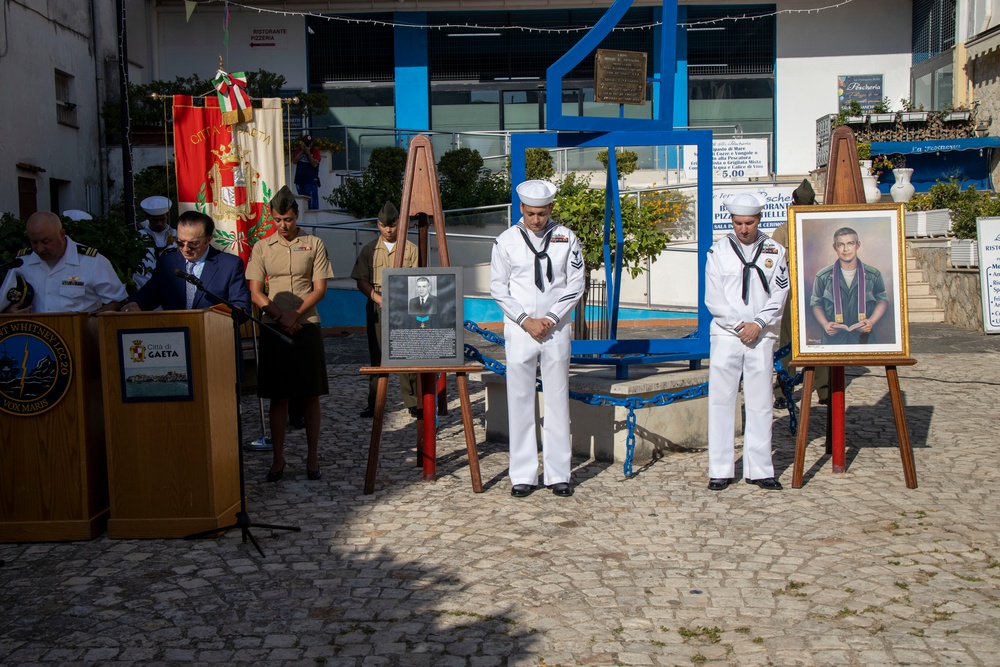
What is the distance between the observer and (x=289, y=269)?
7484mm

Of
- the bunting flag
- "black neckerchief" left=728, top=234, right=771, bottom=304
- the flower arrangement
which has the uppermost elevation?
the flower arrangement

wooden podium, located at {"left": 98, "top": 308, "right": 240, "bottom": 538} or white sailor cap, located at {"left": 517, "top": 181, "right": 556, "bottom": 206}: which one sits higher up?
white sailor cap, located at {"left": 517, "top": 181, "right": 556, "bottom": 206}

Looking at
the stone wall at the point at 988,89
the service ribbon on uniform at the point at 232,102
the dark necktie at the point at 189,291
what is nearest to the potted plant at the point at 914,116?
the stone wall at the point at 988,89

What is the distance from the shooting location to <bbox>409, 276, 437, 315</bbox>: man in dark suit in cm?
705

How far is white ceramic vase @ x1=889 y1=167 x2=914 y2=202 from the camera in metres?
21.8

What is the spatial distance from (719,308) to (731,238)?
0.48 meters

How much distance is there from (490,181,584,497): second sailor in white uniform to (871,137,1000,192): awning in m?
18.8

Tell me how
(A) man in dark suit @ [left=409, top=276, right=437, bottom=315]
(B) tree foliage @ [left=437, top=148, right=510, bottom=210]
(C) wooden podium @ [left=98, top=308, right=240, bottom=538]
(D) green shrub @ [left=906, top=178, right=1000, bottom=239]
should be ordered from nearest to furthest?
(C) wooden podium @ [left=98, top=308, right=240, bottom=538], (A) man in dark suit @ [left=409, top=276, right=437, bottom=315], (D) green shrub @ [left=906, top=178, right=1000, bottom=239], (B) tree foliage @ [left=437, top=148, right=510, bottom=210]

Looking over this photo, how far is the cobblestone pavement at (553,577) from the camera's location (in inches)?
169

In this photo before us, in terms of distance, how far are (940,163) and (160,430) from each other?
73.4 feet

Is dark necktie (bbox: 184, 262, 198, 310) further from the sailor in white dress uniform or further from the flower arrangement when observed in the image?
the flower arrangement

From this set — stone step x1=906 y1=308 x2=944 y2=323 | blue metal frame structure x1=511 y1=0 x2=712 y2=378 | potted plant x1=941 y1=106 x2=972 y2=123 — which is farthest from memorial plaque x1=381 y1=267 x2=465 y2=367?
potted plant x1=941 y1=106 x2=972 y2=123

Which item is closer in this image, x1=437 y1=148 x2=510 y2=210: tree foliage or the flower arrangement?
x1=437 y1=148 x2=510 y2=210: tree foliage

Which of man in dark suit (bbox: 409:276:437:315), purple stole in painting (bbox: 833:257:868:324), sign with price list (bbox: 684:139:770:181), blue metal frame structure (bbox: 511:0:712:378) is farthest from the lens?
sign with price list (bbox: 684:139:770:181)
